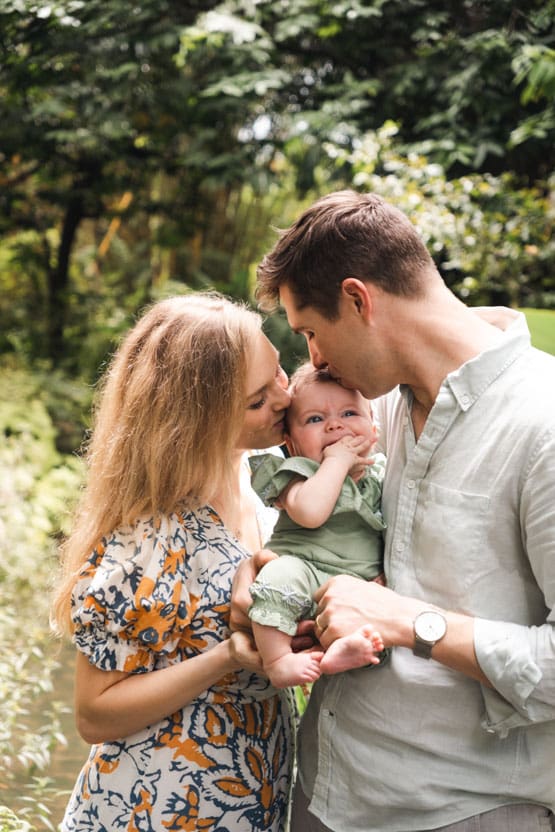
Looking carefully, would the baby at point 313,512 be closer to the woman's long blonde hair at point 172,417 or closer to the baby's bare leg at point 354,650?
the baby's bare leg at point 354,650

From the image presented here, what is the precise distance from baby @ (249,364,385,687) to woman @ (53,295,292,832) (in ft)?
0.22

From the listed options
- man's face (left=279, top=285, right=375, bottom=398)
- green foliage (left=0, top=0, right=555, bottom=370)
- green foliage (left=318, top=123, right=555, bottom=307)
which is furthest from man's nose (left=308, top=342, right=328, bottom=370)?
green foliage (left=318, top=123, right=555, bottom=307)

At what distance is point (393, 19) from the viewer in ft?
21.6

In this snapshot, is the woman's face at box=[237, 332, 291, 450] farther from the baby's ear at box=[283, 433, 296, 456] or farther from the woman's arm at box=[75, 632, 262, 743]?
the woman's arm at box=[75, 632, 262, 743]

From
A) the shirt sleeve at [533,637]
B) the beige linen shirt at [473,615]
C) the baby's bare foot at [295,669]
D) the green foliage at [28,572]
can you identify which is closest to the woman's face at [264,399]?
the beige linen shirt at [473,615]

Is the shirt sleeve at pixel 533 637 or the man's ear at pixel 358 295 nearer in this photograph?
the shirt sleeve at pixel 533 637

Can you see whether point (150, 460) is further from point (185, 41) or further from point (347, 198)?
point (185, 41)

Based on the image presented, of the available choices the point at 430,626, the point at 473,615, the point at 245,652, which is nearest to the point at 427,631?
the point at 430,626

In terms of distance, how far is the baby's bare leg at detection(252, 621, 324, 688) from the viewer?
5.50 feet

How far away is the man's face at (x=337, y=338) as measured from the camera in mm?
1828

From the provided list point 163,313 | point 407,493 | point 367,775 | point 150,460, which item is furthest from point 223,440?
point 367,775

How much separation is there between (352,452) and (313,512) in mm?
173

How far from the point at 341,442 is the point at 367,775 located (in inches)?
26.5

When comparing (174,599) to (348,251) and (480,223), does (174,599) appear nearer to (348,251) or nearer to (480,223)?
(348,251)
